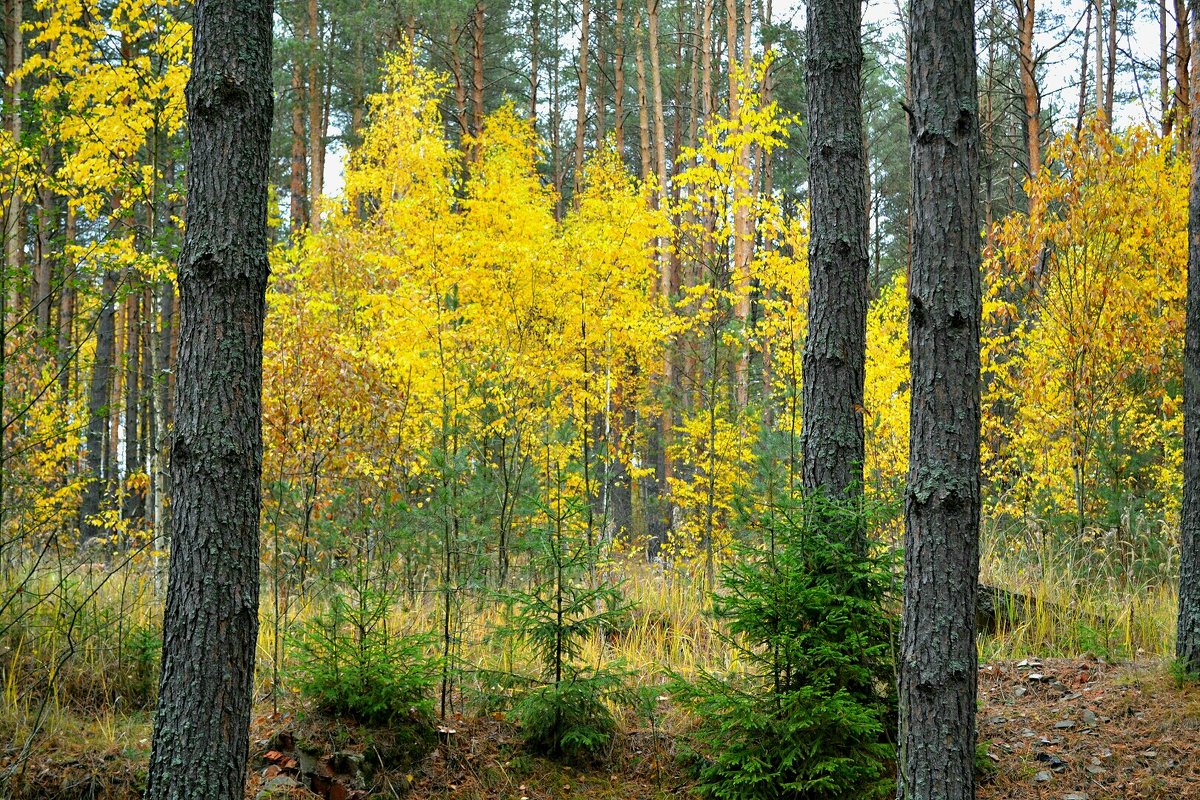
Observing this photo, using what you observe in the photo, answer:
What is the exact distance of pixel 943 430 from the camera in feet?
11.5

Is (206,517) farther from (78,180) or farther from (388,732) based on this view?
(78,180)

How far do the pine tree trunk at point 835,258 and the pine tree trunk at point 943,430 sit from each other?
1341 millimetres

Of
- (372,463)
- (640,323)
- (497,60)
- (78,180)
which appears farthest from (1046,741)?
(497,60)

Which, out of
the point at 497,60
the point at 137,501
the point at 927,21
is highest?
the point at 497,60

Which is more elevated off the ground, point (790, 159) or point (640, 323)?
point (790, 159)

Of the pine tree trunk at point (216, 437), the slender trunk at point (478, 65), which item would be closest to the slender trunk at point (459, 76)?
the slender trunk at point (478, 65)

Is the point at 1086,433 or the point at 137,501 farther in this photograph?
the point at 137,501

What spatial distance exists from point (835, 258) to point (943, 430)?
1.85 metres

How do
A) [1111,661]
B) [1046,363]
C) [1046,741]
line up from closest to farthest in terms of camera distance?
[1046,741]
[1111,661]
[1046,363]

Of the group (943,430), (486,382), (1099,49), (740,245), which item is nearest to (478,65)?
(740,245)

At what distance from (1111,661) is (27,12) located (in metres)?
16.1

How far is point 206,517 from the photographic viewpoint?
3.31m

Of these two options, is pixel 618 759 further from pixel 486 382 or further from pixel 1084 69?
pixel 1084 69

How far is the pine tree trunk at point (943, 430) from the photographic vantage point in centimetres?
346
